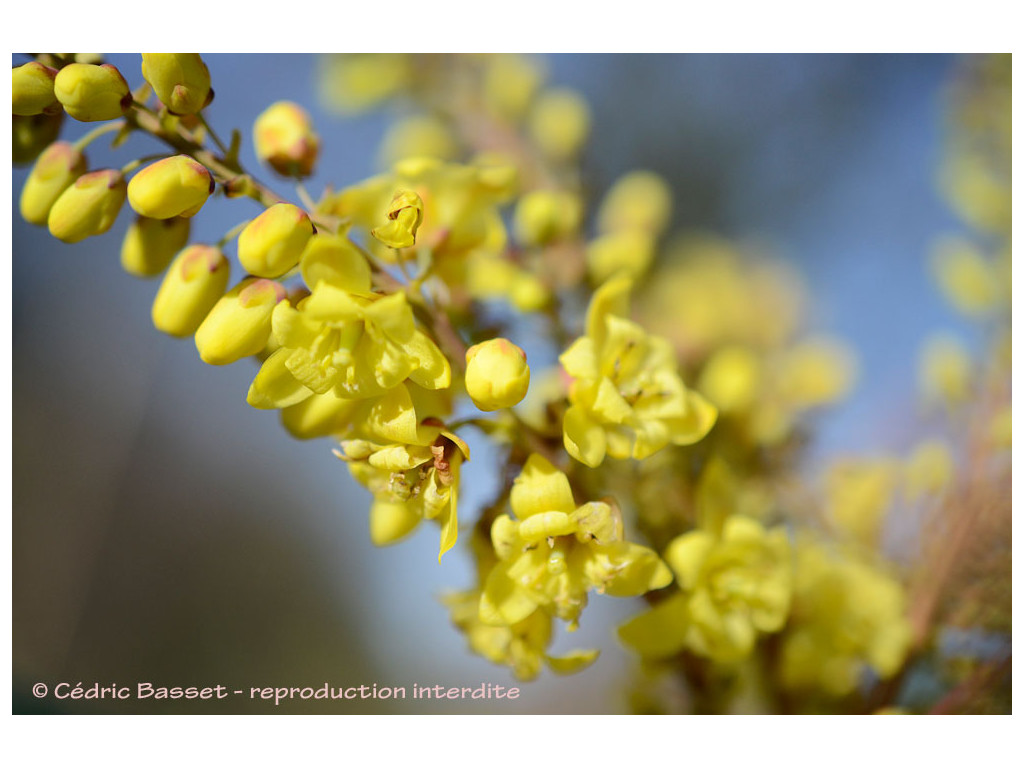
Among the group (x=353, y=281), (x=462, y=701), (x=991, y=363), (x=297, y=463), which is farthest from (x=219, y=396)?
(x=991, y=363)

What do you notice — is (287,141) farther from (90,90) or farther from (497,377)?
(497,377)

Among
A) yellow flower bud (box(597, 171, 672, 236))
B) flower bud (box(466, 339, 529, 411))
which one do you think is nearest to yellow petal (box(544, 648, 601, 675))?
flower bud (box(466, 339, 529, 411))

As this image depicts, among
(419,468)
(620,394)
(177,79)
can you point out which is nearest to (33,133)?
(177,79)

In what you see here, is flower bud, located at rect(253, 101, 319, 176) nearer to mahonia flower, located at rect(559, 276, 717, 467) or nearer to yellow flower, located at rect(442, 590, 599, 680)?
mahonia flower, located at rect(559, 276, 717, 467)

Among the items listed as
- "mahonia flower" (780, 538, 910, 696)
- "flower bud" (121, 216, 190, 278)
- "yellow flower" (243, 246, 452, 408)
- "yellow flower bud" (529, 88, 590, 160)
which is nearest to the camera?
"yellow flower" (243, 246, 452, 408)

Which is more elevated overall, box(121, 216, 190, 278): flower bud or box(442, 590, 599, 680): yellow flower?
box(121, 216, 190, 278): flower bud
